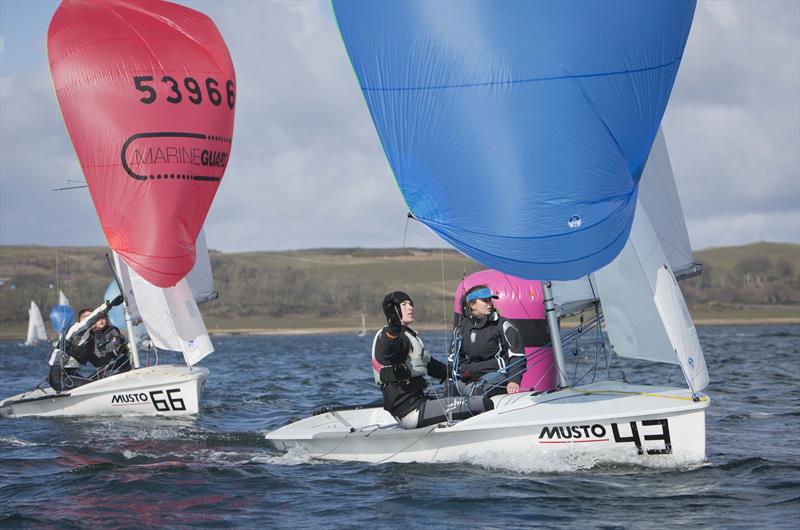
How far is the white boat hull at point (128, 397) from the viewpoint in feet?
52.9

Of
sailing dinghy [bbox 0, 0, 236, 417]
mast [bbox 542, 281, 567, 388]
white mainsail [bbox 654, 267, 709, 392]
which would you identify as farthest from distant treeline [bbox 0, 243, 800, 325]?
white mainsail [bbox 654, 267, 709, 392]

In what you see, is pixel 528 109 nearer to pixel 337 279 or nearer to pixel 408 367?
pixel 408 367

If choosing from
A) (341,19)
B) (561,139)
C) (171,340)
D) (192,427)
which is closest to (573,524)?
(561,139)

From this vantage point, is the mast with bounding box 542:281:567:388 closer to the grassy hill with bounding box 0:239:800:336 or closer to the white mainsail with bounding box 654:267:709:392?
the white mainsail with bounding box 654:267:709:392

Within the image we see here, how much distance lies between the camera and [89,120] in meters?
16.6

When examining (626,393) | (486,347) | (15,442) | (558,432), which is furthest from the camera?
(15,442)

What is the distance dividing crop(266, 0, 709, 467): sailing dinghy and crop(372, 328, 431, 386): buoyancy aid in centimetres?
74

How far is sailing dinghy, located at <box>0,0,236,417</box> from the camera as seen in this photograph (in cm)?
1622

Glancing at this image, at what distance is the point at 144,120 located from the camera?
640 inches

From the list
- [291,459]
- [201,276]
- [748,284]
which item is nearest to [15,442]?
[291,459]

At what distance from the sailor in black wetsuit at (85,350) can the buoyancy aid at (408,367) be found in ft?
25.0

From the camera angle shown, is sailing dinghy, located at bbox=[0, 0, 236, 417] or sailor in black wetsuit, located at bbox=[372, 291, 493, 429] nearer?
sailor in black wetsuit, located at bbox=[372, 291, 493, 429]

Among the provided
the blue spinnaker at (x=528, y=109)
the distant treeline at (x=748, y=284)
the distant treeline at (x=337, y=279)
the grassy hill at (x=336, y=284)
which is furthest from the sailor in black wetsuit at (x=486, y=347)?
the distant treeline at (x=748, y=284)

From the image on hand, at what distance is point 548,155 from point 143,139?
8.87m
